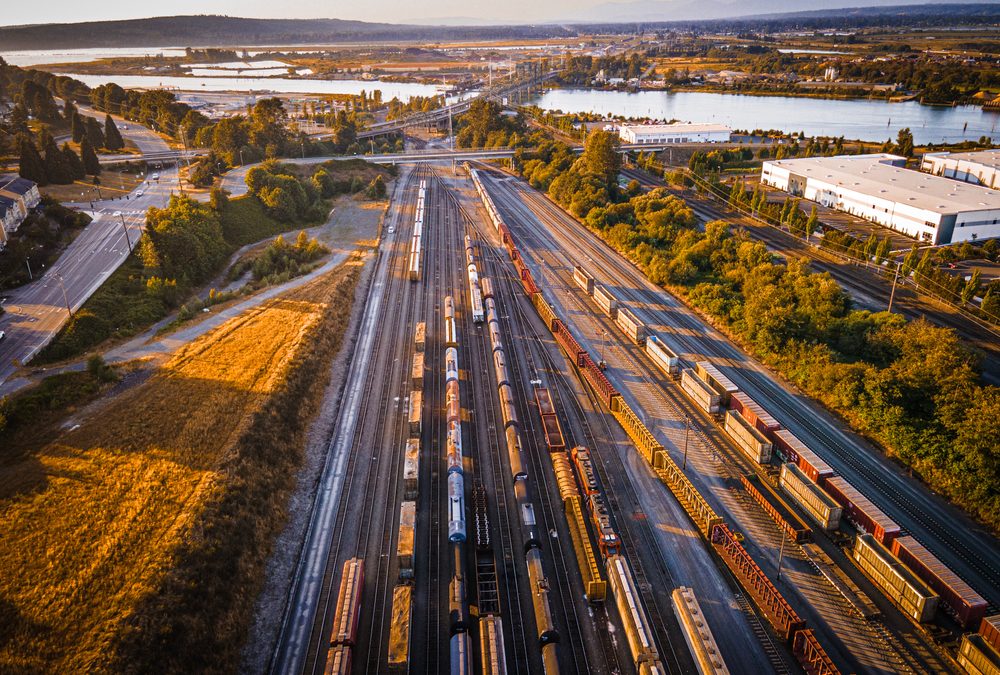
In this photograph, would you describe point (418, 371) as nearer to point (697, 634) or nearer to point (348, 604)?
point (348, 604)

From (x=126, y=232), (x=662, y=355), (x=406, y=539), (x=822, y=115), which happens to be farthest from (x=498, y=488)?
(x=822, y=115)

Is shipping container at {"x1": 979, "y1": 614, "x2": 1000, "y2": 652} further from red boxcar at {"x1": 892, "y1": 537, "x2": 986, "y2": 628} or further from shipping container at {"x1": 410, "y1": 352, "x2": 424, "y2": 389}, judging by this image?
shipping container at {"x1": 410, "y1": 352, "x2": 424, "y2": 389}

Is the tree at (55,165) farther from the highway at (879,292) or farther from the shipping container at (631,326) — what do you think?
the highway at (879,292)

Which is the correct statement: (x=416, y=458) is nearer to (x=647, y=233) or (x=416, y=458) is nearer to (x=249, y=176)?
(x=647, y=233)

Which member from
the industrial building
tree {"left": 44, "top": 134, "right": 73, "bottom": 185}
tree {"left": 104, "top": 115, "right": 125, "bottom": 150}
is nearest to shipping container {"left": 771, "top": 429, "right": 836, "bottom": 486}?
the industrial building

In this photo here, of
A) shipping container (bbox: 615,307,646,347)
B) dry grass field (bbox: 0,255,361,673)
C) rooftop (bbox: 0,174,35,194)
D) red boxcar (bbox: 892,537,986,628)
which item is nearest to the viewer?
dry grass field (bbox: 0,255,361,673)
